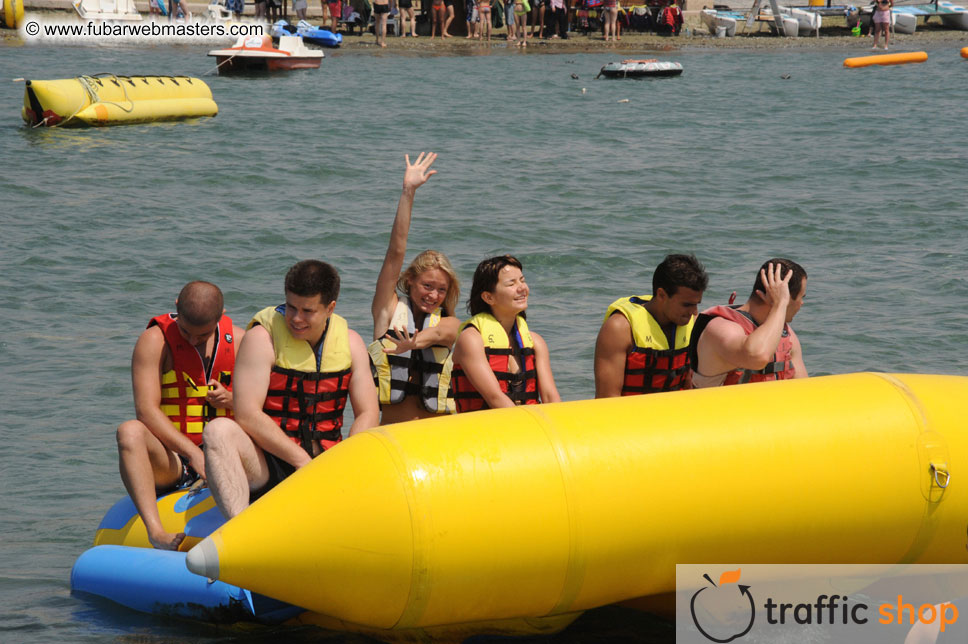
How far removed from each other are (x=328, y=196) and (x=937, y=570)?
1010 cm

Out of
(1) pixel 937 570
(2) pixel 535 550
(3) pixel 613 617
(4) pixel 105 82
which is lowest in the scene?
(3) pixel 613 617

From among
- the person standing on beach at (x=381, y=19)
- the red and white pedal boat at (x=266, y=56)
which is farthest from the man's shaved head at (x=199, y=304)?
the person standing on beach at (x=381, y=19)

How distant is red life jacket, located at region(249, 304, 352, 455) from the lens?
159 inches

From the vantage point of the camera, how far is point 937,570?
3803 mm

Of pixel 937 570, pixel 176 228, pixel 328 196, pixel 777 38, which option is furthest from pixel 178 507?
pixel 777 38

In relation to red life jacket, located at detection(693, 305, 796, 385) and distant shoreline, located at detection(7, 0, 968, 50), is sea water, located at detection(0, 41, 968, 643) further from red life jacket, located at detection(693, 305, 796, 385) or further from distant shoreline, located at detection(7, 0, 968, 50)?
distant shoreline, located at detection(7, 0, 968, 50)

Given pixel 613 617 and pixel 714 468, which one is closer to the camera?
pixel 714 468

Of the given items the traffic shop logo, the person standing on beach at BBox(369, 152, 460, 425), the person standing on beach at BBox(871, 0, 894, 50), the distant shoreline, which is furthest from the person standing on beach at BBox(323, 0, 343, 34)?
the traffic shop logo

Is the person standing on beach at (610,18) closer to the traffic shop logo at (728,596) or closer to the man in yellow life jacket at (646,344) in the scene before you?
the man in yellow life jacket at (646,344)

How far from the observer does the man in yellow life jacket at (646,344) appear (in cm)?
437

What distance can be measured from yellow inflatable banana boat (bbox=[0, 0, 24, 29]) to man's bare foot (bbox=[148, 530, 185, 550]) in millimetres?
26464

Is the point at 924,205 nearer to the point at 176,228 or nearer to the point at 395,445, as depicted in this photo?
the point at 176,228

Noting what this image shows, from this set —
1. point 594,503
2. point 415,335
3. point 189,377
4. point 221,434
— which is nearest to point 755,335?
point 594,503

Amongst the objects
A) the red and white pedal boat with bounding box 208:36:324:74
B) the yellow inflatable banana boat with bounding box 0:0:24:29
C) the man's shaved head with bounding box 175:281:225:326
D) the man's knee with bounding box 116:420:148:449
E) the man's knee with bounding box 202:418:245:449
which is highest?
the yellow inflatable banana boat with bounding box 0:0:24:29
